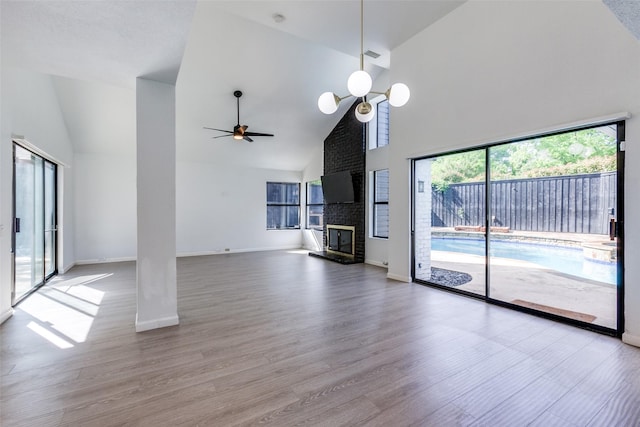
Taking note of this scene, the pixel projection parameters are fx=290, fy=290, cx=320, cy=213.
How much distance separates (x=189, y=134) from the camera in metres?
7.13

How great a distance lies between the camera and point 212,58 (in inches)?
213

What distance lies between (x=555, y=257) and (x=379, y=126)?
459cm

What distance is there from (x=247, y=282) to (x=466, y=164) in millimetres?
4136

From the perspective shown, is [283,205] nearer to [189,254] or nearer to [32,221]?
[189,254]

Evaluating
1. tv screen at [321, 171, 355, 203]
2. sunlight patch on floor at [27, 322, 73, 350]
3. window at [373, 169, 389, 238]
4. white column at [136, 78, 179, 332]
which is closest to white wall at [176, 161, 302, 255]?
tv screen at [321, 171, 355, 203]

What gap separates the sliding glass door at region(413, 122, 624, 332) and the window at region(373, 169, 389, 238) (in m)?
1.74

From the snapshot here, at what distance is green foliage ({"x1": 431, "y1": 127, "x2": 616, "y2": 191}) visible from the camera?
10.3 ft

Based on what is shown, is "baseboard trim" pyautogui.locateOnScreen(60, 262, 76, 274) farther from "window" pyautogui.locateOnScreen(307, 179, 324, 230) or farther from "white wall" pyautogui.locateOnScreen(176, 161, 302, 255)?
"window" pyautogui.locateOnScreen(307, 179, 324, 230)

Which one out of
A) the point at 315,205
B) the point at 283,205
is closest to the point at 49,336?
the point at 283,205

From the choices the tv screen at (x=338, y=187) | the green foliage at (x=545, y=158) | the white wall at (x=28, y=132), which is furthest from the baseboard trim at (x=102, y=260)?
the green foliage at (x=545, y=158)

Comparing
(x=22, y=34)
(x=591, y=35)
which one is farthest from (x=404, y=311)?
(x=22, y=34)

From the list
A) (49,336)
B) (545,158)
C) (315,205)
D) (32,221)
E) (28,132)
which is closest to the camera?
(49,336)

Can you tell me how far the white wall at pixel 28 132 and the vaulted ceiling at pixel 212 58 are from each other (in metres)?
0.59

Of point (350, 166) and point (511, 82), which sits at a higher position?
point (511, 82)
